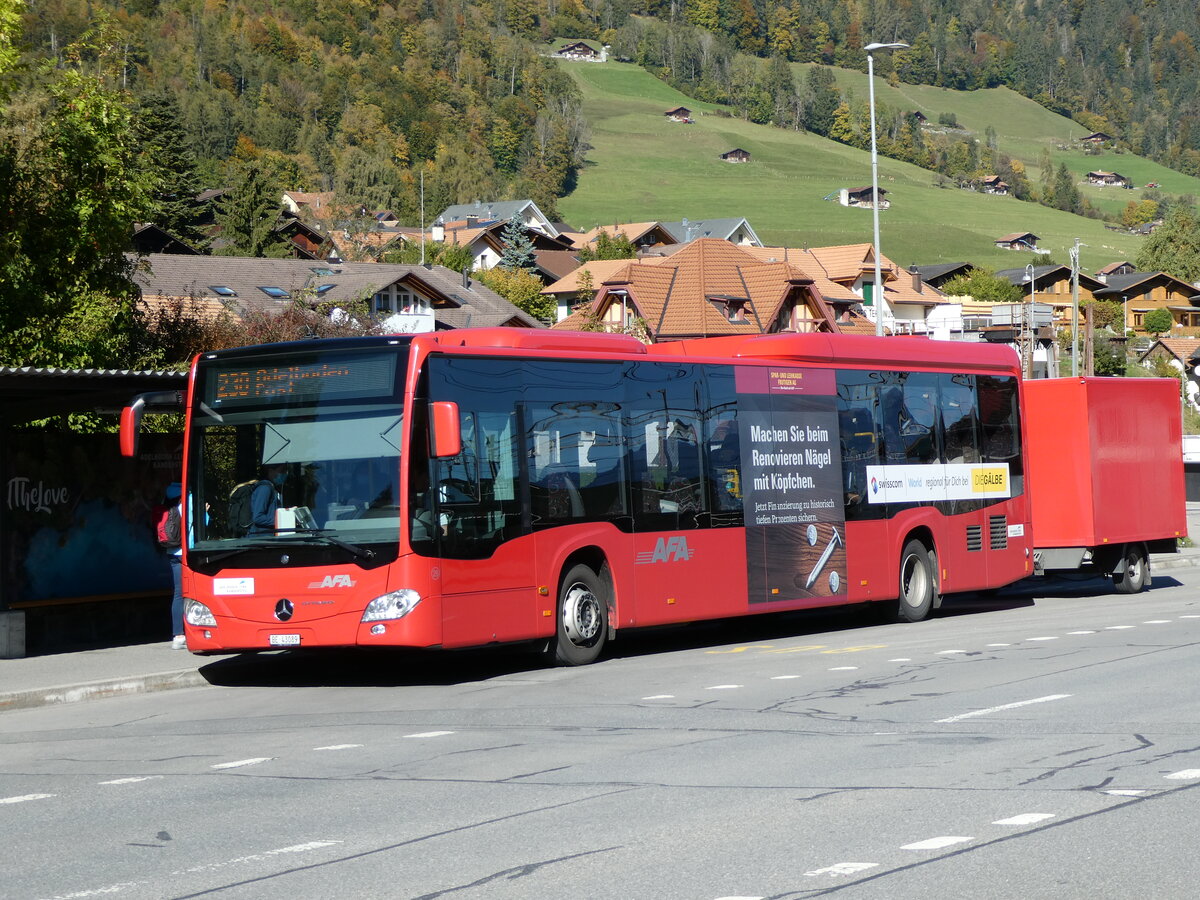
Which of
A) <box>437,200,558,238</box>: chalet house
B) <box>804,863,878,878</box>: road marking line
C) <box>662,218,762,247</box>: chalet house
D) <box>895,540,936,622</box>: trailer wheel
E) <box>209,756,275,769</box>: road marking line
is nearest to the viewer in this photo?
<box>804,863,878,878</box>: road marking line

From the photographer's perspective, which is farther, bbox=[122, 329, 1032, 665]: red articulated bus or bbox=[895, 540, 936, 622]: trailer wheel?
bbox=[895, 540, 936, 622]: trailer wheel

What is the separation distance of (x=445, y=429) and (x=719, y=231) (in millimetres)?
142518

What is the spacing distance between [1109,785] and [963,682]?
483cm

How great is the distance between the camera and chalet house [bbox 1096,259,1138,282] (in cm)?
15700

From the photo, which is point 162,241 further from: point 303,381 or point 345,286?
point 303,381

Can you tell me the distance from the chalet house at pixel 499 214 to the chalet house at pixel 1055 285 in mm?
47355

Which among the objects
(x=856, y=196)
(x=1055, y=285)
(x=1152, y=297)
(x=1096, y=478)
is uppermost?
(x=856, y=196)

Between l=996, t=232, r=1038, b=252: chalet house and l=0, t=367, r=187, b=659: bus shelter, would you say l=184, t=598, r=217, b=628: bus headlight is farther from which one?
l=996, t=232, r=1038, b=252: chalet house

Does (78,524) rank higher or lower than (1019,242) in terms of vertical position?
lower

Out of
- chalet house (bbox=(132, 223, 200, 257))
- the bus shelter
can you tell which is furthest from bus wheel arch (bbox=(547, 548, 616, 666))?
chalet house (bbox=(132, 223, 200, 257))

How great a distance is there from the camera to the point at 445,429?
44.1 ft

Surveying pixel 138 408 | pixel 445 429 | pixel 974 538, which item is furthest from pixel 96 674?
pixel 974 538

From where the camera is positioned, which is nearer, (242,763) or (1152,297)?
(242,763)

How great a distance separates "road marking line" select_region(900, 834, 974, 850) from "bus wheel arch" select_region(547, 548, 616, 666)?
8.08m
